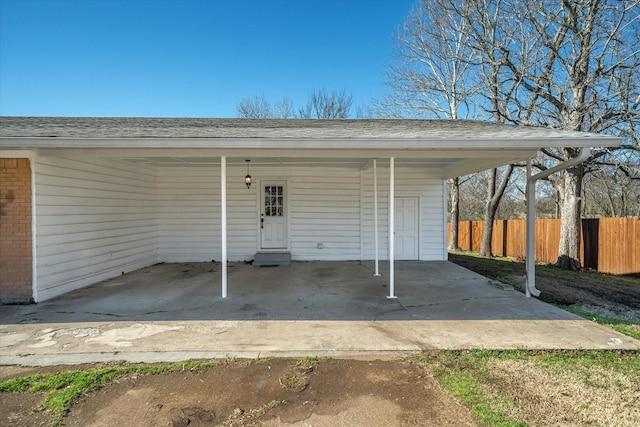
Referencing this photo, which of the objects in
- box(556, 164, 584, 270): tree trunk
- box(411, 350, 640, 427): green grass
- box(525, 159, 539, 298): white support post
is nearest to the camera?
box(411, 350, 640, 427): green grass

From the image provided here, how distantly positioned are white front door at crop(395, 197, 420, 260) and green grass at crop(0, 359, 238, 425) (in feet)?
22.4

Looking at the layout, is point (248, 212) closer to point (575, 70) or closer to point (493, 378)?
point (493, 378)

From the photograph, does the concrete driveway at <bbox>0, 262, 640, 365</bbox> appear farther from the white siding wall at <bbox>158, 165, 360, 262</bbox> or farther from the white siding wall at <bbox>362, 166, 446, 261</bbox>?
the white siding wall at <bbox>362, 166, 446, 261</bbox>

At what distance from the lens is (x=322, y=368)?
9.71 feet

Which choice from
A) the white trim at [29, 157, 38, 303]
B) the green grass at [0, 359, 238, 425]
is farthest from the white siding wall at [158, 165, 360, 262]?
the green grass at [0, 359, 238, 425]

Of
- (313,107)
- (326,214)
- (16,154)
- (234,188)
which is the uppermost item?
(313,107)

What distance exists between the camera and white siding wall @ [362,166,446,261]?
29.6 ft

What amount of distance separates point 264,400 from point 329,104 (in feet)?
66.4

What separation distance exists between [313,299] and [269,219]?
4217 millimetres

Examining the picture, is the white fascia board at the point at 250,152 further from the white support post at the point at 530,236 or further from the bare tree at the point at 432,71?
the bare tree at the point at 432,71

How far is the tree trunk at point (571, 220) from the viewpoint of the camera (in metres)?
9.59

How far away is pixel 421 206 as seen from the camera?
29.9 ft

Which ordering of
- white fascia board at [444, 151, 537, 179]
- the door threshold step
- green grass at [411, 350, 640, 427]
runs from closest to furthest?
green grass at [411, 350, 640, 427]
white fascia board at [444, 151, 537, 179]
the door threshold step

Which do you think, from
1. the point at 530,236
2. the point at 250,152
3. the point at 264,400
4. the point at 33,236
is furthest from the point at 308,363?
the point at 33,236
